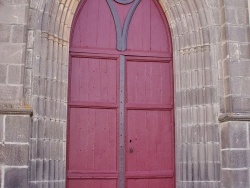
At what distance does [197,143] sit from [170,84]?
1.01 m

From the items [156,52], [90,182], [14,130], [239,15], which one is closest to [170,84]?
[156,52]

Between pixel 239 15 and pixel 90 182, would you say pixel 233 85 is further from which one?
pixel 90 182

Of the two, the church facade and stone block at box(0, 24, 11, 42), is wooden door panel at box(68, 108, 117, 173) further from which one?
stone block at box(0, 24, 11, 42)

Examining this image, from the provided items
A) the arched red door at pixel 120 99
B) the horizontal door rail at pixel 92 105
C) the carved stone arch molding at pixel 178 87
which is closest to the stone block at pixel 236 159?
the carved stone arch molding at pixel 178 87

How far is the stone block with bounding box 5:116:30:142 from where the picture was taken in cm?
478

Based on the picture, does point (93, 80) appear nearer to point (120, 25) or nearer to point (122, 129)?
point (122, 129)

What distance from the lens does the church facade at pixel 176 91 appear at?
4.90 meters

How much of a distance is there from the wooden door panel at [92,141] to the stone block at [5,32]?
4.36ft

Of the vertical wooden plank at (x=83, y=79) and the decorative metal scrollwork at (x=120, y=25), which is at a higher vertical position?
the decorative metal scrollwork at (x=120, y=25)

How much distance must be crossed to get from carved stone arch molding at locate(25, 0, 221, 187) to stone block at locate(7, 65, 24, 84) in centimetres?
14

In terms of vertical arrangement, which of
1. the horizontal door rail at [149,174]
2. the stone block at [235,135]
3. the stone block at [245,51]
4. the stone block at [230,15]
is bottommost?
the horizontal door rail at [149,174]

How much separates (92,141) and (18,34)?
5.78 ft

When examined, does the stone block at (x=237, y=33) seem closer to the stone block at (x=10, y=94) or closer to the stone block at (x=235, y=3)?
the stone block at (x=235, y=3)

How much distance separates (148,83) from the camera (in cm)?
601
